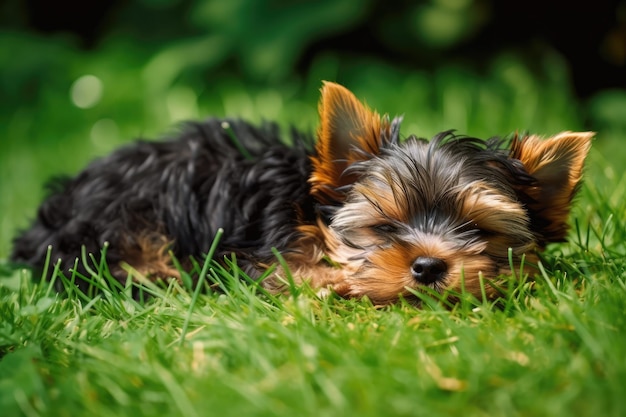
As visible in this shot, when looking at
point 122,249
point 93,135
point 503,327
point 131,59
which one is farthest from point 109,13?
point 503,327

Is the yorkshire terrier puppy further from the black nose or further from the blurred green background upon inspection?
the blurred green background

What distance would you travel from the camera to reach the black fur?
363 cm

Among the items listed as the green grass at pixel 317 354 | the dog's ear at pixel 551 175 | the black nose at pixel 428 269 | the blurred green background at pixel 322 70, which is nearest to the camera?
the green grass at pixel 317 354

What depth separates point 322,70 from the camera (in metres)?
8.04

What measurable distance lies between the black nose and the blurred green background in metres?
4.24

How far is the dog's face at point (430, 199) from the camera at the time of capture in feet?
9.93

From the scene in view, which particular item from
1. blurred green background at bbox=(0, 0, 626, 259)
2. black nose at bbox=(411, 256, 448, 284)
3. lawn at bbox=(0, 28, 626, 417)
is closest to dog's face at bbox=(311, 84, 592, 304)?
black nose at bbox=(411, 256, 448, 284)

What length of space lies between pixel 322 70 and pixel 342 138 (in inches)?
188

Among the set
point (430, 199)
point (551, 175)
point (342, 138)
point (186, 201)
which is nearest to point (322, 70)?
point (186, 201)

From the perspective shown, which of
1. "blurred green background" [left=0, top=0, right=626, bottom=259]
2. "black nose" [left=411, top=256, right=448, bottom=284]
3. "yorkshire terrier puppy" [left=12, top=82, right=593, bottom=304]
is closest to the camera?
"black nose" [left=411, top=256, right=448, bottom=284]

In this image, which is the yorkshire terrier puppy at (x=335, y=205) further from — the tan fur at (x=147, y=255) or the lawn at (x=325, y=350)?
the lawn at (x=325, y=350)

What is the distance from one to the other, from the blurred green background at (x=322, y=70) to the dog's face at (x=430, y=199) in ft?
12.1

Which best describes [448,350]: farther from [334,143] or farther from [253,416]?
[334,143]

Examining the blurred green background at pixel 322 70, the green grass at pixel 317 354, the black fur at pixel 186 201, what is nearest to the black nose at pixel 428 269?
the green grass at pixel 317 354
